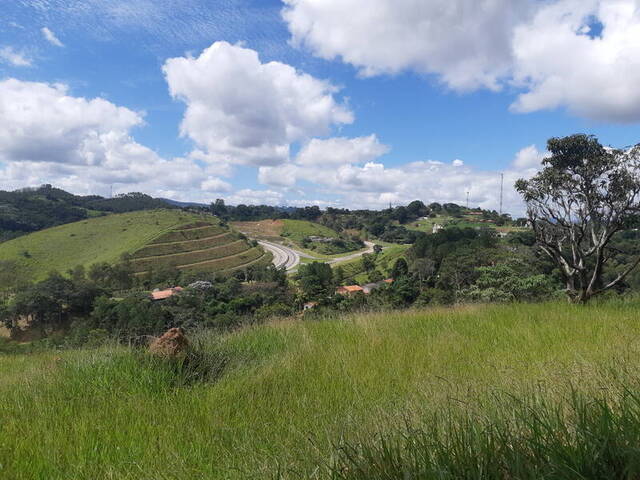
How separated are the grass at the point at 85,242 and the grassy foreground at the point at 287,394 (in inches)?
4124

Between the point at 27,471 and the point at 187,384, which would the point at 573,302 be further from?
the point at 27,471

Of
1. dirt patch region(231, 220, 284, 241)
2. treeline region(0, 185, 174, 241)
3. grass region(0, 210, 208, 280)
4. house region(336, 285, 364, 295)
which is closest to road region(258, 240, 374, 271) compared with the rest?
dirt patch region(231, 220, 284, 241)

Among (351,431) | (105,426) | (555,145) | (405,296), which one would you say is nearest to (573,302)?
(555,145)

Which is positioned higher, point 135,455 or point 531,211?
point 531,211

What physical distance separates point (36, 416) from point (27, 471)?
Result: 2.90ft

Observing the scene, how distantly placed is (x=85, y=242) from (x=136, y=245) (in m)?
22.8

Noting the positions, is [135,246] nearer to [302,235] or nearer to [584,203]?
[302,235]

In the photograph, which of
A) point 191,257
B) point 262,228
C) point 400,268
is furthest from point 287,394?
point 262,228

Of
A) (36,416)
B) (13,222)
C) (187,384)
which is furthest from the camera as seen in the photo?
(13,222)

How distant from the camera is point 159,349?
3.88 metres

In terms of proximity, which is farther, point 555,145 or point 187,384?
point 555,145

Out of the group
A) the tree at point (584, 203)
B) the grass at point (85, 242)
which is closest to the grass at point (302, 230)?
the grass at point (85, 242)

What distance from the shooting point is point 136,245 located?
347 feet

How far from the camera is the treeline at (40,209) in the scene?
470ft
